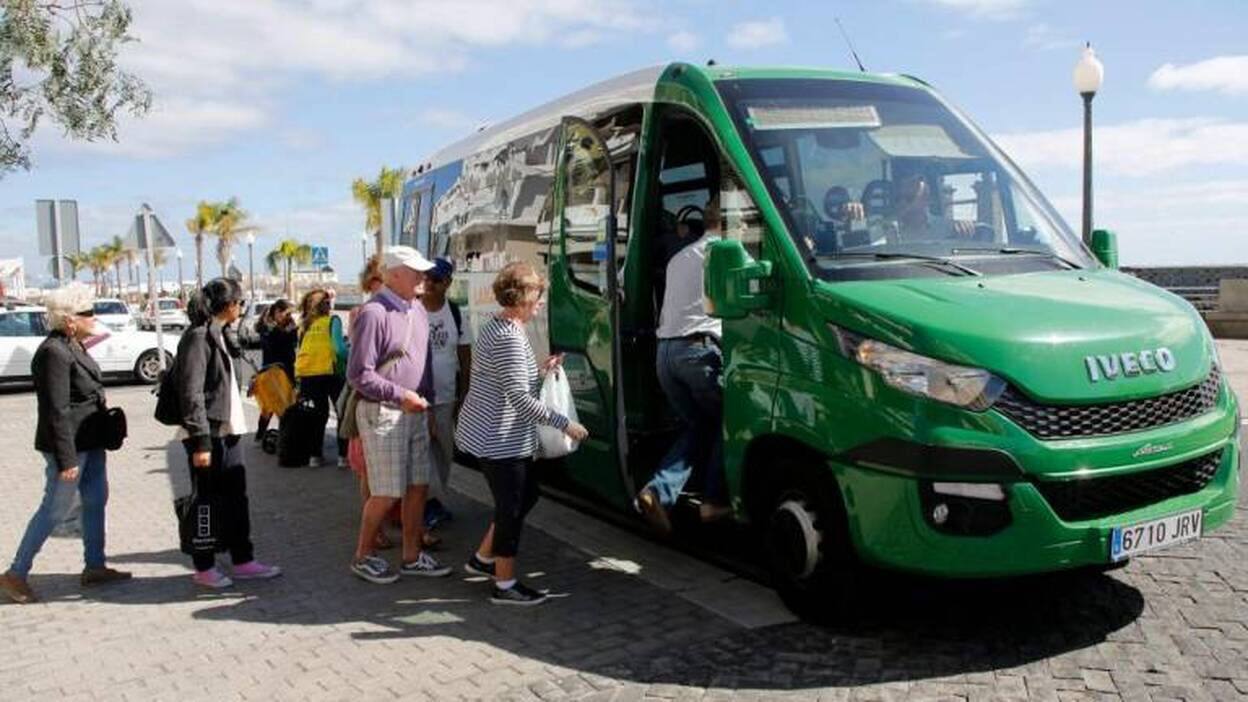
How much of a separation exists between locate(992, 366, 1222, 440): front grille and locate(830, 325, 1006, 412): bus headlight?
0.07 metres

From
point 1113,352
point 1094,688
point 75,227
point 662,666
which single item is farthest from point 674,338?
point 75,227

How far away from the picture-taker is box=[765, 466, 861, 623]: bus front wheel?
4.66 meters

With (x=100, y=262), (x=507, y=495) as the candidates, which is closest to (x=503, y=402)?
(x=507, y=495)

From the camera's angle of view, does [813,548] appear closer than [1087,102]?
Yes

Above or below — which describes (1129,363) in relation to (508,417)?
above

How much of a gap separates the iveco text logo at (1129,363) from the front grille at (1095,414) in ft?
0.38

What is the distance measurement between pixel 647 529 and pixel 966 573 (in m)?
2.92

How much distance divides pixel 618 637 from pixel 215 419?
256 cm

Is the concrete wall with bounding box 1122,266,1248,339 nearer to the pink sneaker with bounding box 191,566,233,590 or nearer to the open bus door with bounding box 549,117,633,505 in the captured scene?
the open bus door with bounding box 549,117,633,505

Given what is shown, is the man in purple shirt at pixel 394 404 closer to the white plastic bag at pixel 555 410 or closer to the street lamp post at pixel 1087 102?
the white plastic bag at pixel 555 410

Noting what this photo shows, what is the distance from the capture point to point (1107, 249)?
5.64 meters

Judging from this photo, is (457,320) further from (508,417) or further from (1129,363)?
(1129,363)

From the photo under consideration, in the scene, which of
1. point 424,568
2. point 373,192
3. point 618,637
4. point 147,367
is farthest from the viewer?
point 373,192

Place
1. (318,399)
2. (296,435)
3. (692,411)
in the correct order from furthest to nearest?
1. (318,399)
2. (296,435)
3. (692,411)
